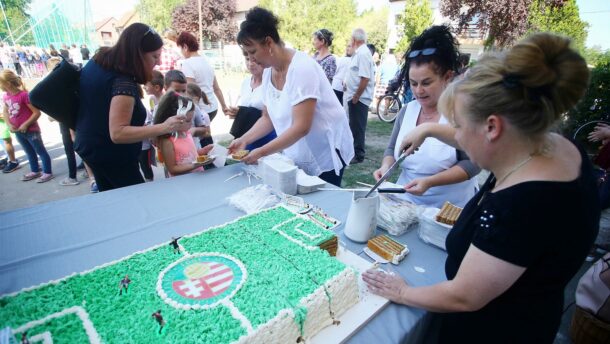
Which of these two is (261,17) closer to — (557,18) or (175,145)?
(175,145)

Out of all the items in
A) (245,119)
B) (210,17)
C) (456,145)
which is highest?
(210,17)

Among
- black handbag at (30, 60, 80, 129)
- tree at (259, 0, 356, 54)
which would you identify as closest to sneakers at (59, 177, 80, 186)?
black handbag at (30, 60, 80, 129)

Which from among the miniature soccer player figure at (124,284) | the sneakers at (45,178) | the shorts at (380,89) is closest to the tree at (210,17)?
the shorts at (380,89)

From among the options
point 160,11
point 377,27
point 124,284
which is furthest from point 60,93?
point 160,11

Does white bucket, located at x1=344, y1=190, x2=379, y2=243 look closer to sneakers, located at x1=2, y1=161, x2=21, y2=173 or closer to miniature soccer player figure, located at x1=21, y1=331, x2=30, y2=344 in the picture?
miniature soccer player figure, located at x1=21, y1=331, x2=30, y2=344

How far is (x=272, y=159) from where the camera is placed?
2.01 m

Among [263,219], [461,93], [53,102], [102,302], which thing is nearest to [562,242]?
[461,93]

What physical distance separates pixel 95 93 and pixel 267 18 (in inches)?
48.5

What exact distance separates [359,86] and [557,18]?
1421 cm

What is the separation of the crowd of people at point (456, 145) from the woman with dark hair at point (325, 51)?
8.08ft

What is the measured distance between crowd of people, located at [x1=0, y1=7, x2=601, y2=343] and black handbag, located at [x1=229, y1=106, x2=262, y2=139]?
0.02 m

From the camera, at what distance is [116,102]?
6.28 feet

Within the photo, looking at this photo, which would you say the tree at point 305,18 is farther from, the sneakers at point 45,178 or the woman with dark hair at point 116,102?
the woman with dark hair at point 116,102

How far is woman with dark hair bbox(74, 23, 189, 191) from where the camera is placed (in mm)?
1947
